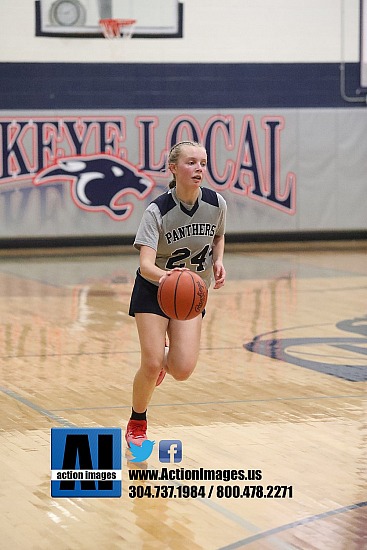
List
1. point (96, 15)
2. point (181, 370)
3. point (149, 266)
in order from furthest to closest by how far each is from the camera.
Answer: point (96, 15) < point (181, 370) < point (149, 266)

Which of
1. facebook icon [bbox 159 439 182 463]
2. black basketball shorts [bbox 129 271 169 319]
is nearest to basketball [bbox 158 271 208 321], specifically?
black basketball shorts [bbox 129 271 169 319]

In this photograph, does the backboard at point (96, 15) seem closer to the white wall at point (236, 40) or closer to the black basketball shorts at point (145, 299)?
the white wall at point (236, 40)

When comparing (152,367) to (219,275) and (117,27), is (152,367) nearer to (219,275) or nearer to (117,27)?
(219,275)

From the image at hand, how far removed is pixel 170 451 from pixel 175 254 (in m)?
1.07

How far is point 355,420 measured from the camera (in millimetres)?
6840

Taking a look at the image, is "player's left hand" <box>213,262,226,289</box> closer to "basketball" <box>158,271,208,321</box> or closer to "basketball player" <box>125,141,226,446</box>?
"basketball player" <box>125,141,226,446</box>

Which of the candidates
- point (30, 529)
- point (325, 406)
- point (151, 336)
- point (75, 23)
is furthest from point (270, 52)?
point (30, 529)

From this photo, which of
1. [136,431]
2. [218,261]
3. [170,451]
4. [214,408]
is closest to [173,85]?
[214,408]

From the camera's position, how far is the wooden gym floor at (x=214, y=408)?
4.82 m

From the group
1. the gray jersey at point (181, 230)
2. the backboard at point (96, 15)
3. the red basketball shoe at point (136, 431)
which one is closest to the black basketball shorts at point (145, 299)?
the gray jersey at point (181, 230)

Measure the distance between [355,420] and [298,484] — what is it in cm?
144

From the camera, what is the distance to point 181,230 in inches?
231

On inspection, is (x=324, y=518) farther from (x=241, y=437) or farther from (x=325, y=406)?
(x=325, y=406)

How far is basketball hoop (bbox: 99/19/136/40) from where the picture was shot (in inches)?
712
